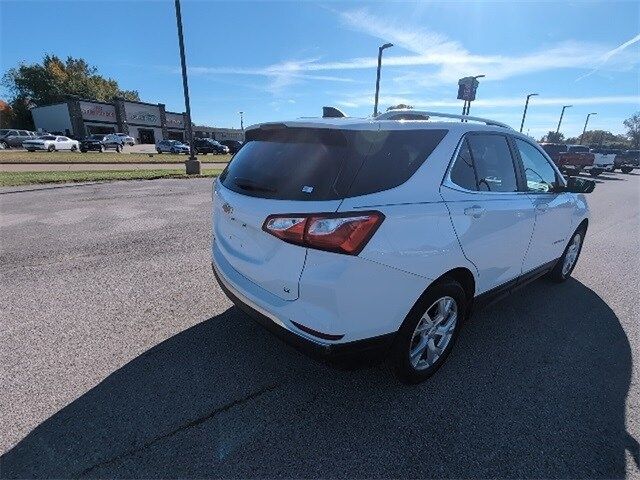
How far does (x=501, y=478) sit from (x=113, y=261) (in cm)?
460

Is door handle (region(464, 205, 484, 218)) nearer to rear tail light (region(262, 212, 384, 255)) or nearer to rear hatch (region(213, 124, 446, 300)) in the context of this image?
rear hatch (region(213, 124, 446, 300))

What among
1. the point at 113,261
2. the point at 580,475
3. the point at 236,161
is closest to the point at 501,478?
the point at 580,475

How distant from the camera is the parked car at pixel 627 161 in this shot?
3484 cm

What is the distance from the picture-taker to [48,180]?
11.2 metres

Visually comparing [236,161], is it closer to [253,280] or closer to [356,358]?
[253,280]

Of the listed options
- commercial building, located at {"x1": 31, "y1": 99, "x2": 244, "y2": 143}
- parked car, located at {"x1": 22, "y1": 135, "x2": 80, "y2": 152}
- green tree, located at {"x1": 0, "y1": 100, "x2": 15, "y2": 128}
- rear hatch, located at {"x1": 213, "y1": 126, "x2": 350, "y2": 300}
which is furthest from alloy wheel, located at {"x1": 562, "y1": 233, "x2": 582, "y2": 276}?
green tree, located at {"x1": 0, "y1": 100, "x2": 15, "y2": 128}

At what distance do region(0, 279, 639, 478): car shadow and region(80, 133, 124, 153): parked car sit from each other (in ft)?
138

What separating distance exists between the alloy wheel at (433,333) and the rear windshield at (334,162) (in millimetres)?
971

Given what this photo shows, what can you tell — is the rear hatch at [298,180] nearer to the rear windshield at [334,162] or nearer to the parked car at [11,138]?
the rear windshield at [334,162]

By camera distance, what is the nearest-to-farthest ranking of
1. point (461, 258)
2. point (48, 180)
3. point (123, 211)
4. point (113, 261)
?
point (461, 258), point (113, 261), point (123, 211), point (48, 180)

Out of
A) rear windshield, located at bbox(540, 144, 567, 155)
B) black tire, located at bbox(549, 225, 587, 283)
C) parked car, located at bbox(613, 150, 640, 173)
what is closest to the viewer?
black tire, located at bbox(549, 225, 587, 283)

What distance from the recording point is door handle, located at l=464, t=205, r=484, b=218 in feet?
8.30

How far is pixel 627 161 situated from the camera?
35.6 metres

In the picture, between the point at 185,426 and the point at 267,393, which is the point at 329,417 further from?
the point at 185,426
